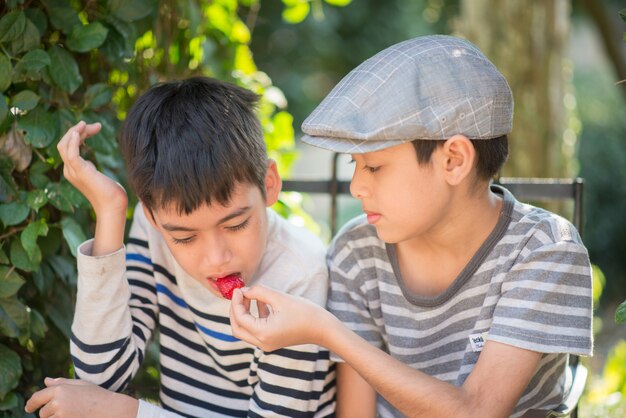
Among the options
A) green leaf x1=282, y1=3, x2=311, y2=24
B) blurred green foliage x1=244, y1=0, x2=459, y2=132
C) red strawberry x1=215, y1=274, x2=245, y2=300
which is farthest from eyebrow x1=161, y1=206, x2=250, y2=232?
blurred green foliage x1=244, y1=0, x2=459, y2=132

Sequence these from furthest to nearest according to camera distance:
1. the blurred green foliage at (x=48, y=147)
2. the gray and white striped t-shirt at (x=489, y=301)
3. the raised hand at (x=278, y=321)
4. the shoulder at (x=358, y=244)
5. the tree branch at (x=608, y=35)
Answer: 1. the tree branch at (x=608, y=35)
2. the shoulder at (x=358, y=244)
3. the blurred green foliage at (x=48, y=147)
4. the gray and white striped t-shirt at (x=489, y=301)
5. the raised hand at (x=278, y=321)

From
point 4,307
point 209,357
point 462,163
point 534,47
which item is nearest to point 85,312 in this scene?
point 4,307

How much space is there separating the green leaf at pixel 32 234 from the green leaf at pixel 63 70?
350mm

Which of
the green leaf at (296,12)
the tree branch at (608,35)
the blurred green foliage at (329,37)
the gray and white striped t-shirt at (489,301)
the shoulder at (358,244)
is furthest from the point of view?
the blurred green foliage at (329,37)

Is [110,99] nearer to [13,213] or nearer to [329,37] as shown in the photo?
[13,213]

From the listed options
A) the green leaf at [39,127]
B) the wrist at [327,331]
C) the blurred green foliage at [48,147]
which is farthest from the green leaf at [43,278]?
the wrist at [327,331]

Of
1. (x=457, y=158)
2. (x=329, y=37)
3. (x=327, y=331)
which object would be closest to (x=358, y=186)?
(x=457, y=158)

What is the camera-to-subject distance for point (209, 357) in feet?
7.45

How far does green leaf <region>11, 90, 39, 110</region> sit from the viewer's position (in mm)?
2057

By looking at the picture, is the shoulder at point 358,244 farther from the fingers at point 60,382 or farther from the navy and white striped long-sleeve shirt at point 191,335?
the fingers at point 60,382

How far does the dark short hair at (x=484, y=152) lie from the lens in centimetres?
188

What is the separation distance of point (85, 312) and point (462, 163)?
0.99 meters

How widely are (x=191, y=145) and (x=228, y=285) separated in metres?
0.34

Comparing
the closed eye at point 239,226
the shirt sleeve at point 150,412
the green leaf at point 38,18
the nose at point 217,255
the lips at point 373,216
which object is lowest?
the shirt sleeve at point 150,412
